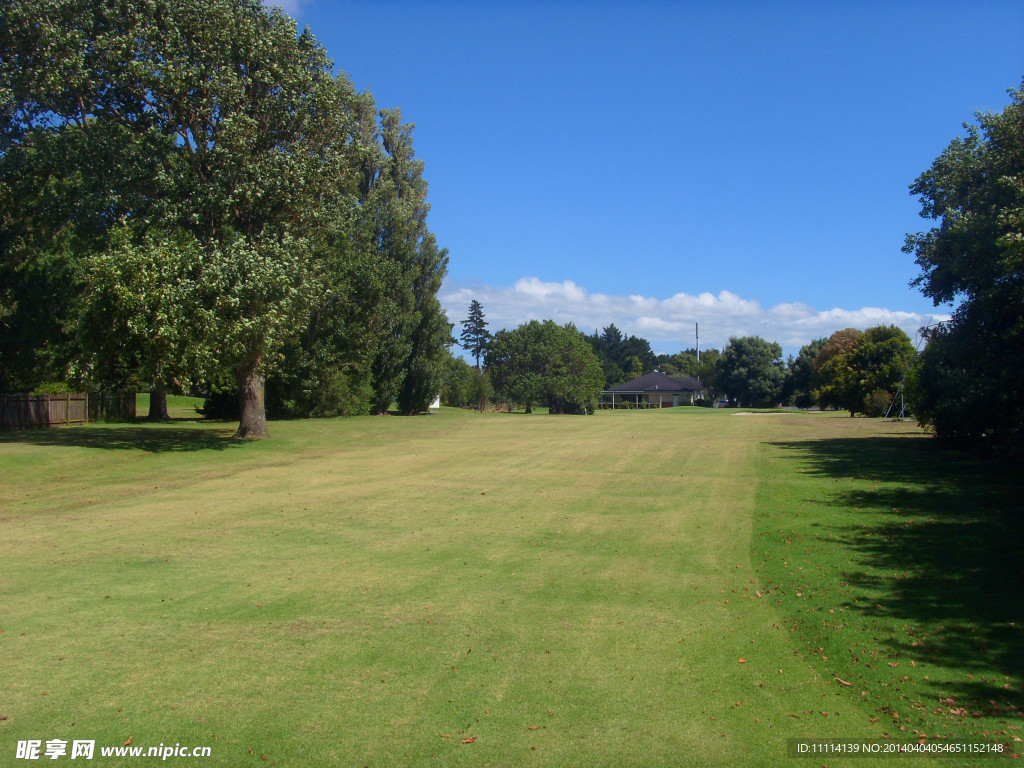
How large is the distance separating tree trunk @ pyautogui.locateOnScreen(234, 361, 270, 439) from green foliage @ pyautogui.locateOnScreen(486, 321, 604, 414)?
139ft

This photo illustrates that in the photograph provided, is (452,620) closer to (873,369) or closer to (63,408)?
Result: (63,408)

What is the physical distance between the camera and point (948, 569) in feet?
33.5

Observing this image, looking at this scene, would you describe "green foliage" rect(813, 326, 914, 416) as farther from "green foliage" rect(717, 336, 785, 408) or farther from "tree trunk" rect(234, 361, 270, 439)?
"tree trunk" rect(234, 361, 270, 439)

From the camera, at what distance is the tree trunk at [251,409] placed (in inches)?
1129

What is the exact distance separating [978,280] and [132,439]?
92.1ft

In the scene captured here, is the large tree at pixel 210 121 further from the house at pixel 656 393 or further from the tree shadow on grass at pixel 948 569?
the house at pixel 656 393

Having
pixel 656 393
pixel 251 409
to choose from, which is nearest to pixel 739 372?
pixel 656 393

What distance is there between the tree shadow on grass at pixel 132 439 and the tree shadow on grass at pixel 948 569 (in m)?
20.8

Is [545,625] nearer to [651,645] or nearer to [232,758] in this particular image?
[651,645]

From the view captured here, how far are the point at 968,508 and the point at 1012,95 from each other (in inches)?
503

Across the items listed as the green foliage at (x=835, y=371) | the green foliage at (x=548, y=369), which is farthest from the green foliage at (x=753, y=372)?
the green foliage at (x=548, y=369)

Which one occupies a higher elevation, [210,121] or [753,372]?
[210,121]

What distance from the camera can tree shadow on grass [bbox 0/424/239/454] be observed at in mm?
24453

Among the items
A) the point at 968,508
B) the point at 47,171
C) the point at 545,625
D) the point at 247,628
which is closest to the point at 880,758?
the point at 545,625
